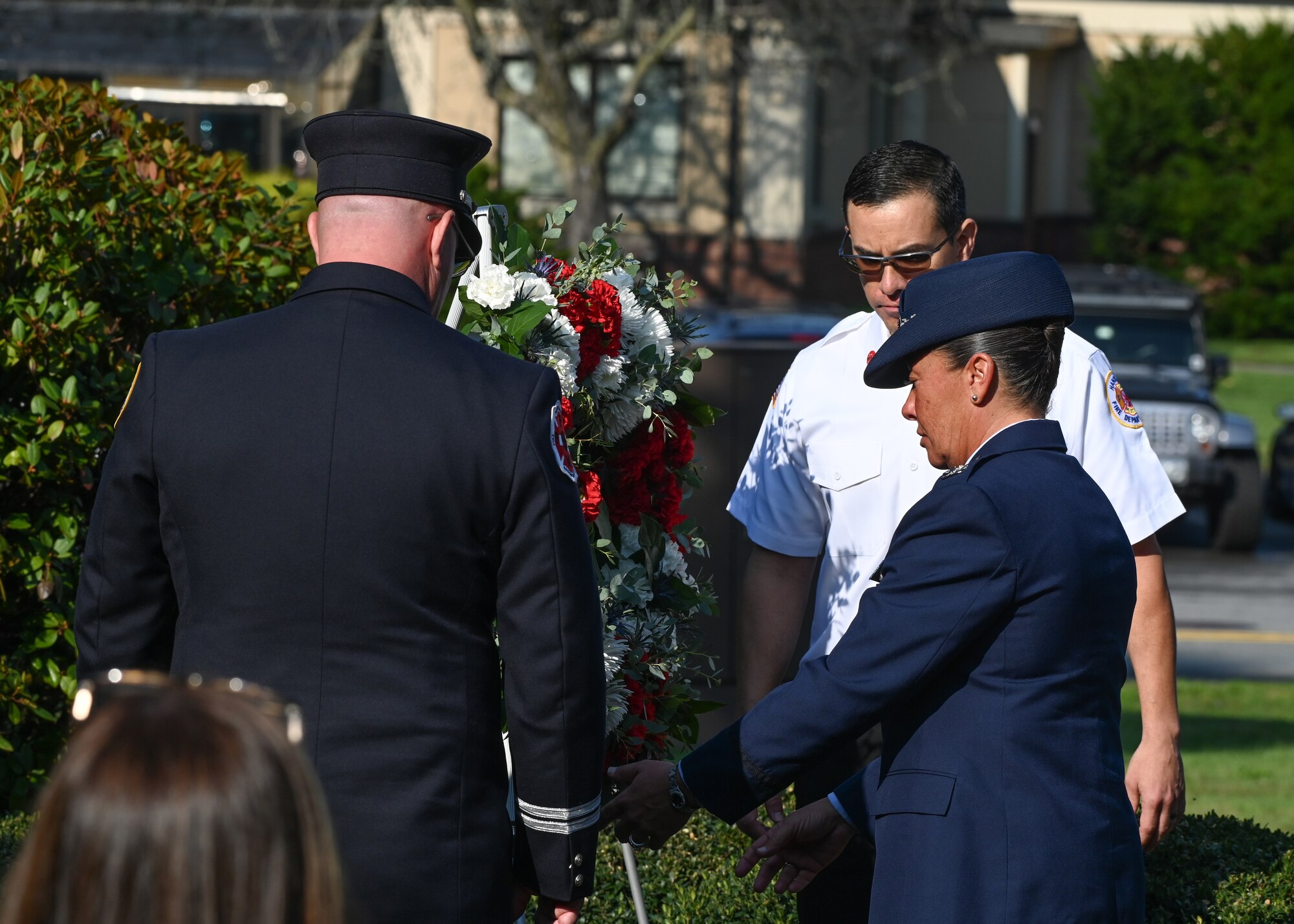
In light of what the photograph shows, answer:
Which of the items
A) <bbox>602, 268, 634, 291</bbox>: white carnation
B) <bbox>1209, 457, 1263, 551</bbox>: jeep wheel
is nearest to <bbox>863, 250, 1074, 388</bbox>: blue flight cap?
<bbox>602, 268, 634, 291</bbox>: white carnation

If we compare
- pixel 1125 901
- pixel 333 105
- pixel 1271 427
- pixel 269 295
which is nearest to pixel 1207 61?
pixel 1271 427

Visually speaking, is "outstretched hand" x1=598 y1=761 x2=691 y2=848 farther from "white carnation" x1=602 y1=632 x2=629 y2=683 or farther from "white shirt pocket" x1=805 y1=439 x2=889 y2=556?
"white shirt pocket" x1=805 y1=439 x2=889 y2=556

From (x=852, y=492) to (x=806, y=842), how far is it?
2.82 ft

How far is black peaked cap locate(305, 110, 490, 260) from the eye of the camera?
7.89 feet

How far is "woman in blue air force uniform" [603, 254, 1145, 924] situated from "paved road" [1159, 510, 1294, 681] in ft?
24.1

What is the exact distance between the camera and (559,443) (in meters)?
2.40

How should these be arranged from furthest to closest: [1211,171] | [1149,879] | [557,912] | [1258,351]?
[1211,171]
[1258,351]
[1149,879]
[557,912]

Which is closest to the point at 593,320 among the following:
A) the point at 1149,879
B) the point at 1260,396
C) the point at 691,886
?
the point at 691,886

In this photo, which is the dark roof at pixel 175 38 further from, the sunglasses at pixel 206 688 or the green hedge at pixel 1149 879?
the sunglasses at pixel 206 688

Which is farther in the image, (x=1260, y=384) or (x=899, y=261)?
(x=1260, y=384)

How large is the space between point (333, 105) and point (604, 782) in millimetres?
A: 20123

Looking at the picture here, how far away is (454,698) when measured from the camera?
2285 millimetres

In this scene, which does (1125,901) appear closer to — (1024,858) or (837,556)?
(1024,858)

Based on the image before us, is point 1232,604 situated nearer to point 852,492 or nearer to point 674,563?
point 852,492
